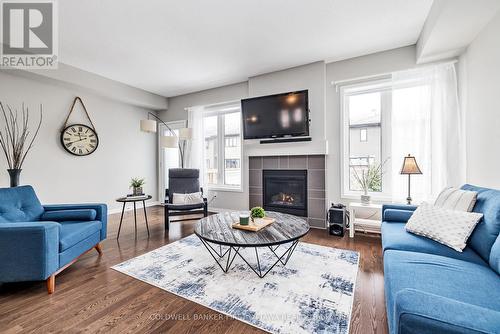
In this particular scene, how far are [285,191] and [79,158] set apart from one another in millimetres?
3990

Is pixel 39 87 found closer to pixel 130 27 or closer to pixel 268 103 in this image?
pixel 130 27

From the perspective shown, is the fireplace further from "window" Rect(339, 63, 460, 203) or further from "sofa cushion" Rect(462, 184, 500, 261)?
"sofa cushion" Rect(462, 184, 500, 261)

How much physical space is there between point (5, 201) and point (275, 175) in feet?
11.5

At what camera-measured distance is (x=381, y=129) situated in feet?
11.2

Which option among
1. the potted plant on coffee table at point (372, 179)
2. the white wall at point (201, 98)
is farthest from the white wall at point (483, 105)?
the white wall at point (201, 98)

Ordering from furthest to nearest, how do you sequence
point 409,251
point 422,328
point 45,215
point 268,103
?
point 268,103, point 45,215, point 409,251, point 422,328

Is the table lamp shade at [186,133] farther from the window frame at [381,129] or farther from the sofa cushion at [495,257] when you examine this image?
the sofa cushion at [495,257]

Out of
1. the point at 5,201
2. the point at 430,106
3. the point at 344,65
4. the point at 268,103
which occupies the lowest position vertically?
the point at 5,201

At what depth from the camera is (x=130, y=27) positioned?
2674mm

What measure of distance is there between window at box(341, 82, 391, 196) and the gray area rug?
1.36 metres

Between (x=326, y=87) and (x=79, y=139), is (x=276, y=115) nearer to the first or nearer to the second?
(x=326, y=87)

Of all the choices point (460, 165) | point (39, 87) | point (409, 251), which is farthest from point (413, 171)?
point (39, 87)

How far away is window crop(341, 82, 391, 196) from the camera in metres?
3.41

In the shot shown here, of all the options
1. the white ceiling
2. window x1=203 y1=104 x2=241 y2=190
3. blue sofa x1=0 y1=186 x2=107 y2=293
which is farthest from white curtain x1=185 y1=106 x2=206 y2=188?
→ blue sofa x1=0 y1=186 x2=107 y2=293
